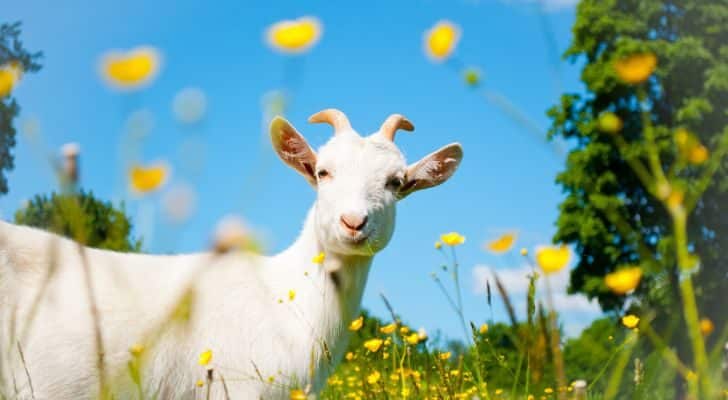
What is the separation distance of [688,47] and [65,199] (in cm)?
2507

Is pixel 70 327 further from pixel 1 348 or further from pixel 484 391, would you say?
pixel 484 391

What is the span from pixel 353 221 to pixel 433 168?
140 cm

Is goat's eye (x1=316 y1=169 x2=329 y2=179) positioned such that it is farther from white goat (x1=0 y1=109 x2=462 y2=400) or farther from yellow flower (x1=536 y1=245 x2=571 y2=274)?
yellow flower (x1=536 y1=245 x2=571 y2=274)

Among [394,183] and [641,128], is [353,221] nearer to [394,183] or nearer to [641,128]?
[394,183]

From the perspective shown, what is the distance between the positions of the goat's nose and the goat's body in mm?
501

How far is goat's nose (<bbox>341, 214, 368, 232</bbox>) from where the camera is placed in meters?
4.42

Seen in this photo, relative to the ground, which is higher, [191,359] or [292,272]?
[292,272]

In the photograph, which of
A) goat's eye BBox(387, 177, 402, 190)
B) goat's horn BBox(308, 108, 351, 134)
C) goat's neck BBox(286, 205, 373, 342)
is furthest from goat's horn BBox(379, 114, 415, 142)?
goat's neck BBox(286, 205, 373, 342)

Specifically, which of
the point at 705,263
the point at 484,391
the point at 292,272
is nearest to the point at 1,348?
the point at 292,272

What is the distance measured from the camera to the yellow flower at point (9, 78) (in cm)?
217

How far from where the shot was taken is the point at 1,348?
413 centimetres

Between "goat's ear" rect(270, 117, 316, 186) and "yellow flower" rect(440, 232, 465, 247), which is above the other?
"goat's ear" rect(270, 117, 316, 186)

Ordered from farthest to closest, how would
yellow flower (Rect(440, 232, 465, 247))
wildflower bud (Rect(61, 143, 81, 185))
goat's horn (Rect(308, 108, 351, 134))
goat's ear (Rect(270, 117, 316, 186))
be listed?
1. goat's horn (Rect(308, 108, 351, 134))
2. goat's ear (Rect(270, 117, 316, 186))
3. yellow flower (Rect(440, 232, 465, 247))
4. wildflower bud (Rect(61, 143, 81, 185))

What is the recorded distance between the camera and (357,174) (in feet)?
16.0
